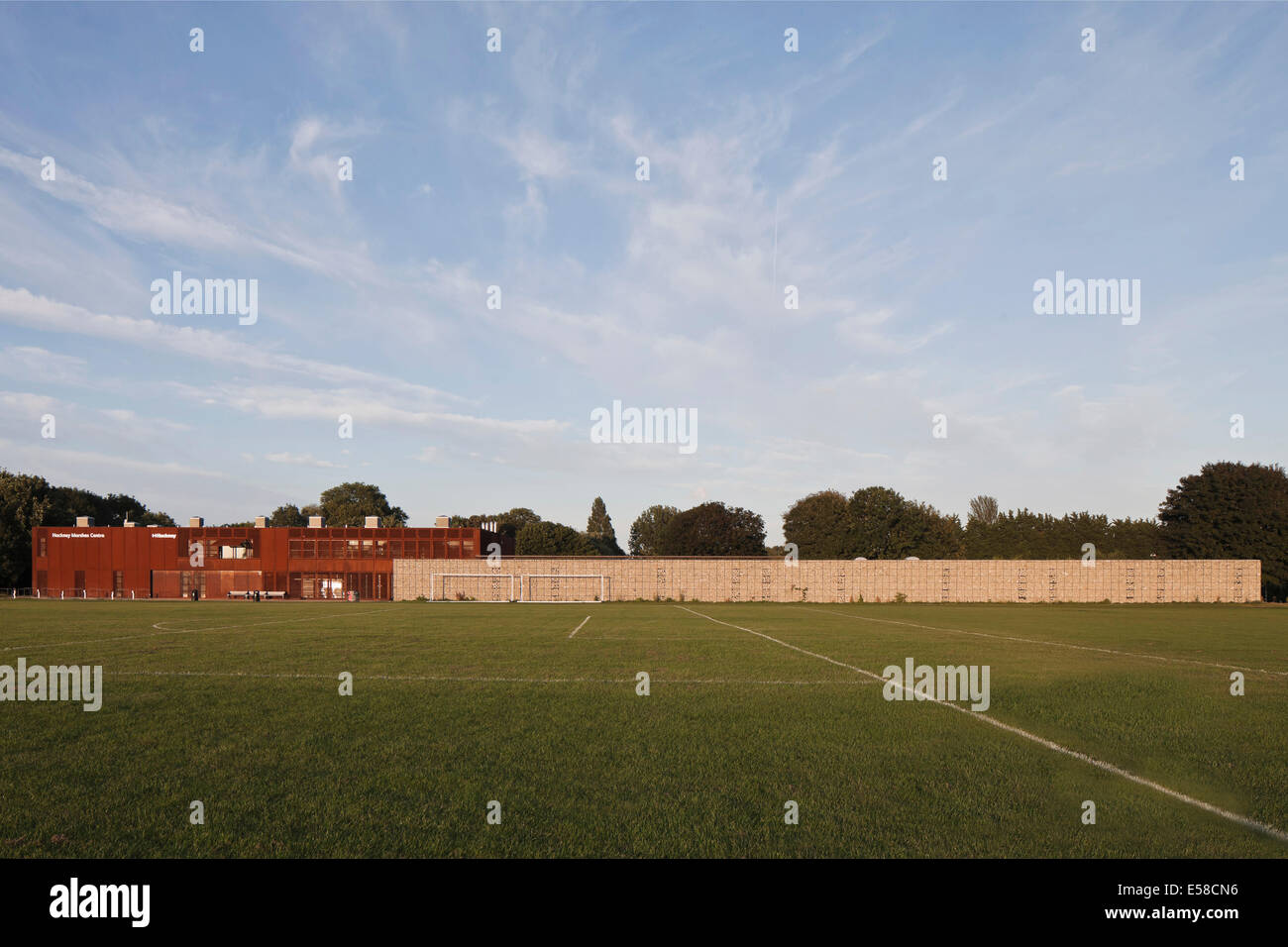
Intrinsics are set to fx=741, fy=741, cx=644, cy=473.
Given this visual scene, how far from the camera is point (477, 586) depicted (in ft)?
188

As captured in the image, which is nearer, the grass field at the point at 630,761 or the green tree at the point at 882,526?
the grass field at the point at 630,761

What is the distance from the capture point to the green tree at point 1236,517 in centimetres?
6469

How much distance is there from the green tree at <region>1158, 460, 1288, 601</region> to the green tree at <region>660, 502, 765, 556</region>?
1811 inches

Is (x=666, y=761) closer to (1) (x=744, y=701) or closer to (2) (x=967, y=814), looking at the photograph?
(2) (x=967, y=814)

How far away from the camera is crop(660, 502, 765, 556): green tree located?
3871 inches

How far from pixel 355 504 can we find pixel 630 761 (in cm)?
11550

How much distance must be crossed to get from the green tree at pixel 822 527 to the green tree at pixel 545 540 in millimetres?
29620

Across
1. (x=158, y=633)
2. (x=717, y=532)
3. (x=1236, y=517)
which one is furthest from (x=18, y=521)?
(x=1236, y=517)

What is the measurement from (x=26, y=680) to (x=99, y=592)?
6762cm

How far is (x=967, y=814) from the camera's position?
5648 mm

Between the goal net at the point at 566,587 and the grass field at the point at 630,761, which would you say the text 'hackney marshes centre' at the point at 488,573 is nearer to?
the goal net at the point at 566,587

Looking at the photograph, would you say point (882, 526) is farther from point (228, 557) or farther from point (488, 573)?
point (228, 557)

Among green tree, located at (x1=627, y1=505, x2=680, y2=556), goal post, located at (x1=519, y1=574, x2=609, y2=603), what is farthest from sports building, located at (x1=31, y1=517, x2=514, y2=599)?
green tree, located at (x1=627, y1=505, x2=680, y2=556)

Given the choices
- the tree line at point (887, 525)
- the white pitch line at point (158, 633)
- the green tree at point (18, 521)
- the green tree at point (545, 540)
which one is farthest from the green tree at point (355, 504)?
the white pitch line at point (158, 633)
